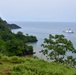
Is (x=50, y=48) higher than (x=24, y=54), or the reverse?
(x=50, y=48)

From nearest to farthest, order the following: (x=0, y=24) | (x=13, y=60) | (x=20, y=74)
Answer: (x=20, y=74) → (x=13, y=60) → (x=0, y=24)

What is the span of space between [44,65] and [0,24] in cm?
6385

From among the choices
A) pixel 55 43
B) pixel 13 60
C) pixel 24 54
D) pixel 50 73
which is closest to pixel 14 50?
pixel 24 54

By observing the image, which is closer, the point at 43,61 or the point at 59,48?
the point at 43,61

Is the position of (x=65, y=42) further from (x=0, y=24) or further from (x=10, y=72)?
(x=0, y=24)

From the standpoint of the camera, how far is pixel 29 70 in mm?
7910

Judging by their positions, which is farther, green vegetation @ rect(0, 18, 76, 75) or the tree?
the tree

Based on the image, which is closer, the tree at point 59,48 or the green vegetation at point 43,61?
the green vegetation at point 43,61

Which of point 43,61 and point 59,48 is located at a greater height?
point 43,61

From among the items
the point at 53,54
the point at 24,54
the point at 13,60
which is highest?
the point at 13,60

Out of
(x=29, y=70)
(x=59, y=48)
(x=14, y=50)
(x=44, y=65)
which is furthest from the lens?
(x=14, y=50)

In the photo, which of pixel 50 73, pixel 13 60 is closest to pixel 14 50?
pixel 13 60

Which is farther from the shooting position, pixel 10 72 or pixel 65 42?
pixel 65 42

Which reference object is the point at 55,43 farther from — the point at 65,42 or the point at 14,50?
the point at 14,50
